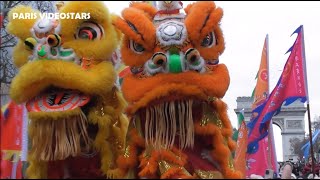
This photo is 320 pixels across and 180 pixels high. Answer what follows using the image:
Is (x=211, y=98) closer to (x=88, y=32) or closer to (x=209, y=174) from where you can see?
(x=209, y=174)

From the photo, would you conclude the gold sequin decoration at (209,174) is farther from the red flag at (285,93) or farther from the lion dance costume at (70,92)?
the red flag at (285,93)

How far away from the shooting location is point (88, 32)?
15.2ft

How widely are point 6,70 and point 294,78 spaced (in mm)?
5460

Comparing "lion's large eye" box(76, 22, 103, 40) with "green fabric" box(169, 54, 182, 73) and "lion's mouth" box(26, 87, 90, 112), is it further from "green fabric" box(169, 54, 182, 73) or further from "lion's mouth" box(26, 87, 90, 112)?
"green fabric" box(169, 54, 182, 73)

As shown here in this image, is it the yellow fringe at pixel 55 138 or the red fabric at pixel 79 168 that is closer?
the yellow fringe at pixel 55 138

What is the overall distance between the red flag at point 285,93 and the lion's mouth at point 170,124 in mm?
1803

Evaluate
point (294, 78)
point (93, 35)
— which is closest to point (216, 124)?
point (93, 35)

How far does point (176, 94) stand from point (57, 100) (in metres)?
1.05

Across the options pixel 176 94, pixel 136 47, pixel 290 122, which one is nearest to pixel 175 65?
pixel 176 94

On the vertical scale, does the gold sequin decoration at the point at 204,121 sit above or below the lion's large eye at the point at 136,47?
below

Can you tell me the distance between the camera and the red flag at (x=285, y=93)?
229 inches

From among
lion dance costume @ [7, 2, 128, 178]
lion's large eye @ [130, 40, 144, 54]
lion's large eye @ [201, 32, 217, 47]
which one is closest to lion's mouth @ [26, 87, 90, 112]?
lion dance costume @ [7, 2, 128, 178]

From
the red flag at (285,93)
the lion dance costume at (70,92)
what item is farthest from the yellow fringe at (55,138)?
the red flag at (285,93)

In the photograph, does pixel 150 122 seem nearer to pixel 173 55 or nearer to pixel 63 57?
pixel 173 55
